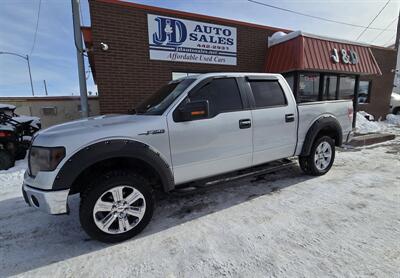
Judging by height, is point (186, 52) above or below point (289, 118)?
above

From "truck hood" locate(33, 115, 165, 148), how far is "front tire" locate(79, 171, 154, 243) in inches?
18.7

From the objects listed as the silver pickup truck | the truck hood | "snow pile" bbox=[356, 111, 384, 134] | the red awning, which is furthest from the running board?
"snow pile" bbox=[356, 111, 384, 134]

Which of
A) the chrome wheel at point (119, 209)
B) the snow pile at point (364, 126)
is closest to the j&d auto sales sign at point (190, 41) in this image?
the chrome wheel at point (119, 209)

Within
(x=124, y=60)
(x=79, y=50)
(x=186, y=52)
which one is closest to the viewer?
(x=79, y=50)

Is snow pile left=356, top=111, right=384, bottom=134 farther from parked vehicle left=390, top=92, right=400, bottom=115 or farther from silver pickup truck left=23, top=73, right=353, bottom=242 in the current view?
silver pickup truck left=23, top=73, right=353, bottom=242

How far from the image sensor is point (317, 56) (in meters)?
7.66

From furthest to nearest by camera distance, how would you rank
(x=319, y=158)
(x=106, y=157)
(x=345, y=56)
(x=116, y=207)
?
1. (x=345, y=56)
2. (x=319, y=158)
3. (x=116, y=207)
4. (x=106, y=157)

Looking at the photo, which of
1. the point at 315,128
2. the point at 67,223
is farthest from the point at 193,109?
the point at 315,128

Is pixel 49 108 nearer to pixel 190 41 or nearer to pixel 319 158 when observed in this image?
pixel 190 41

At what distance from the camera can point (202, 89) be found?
10.5ft

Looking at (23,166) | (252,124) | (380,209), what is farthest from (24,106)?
(380,209)

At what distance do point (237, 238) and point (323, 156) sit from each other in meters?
2.94

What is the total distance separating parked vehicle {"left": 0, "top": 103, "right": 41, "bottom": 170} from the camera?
5453 millimetres

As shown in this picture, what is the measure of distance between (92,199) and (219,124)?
6.03 ft
